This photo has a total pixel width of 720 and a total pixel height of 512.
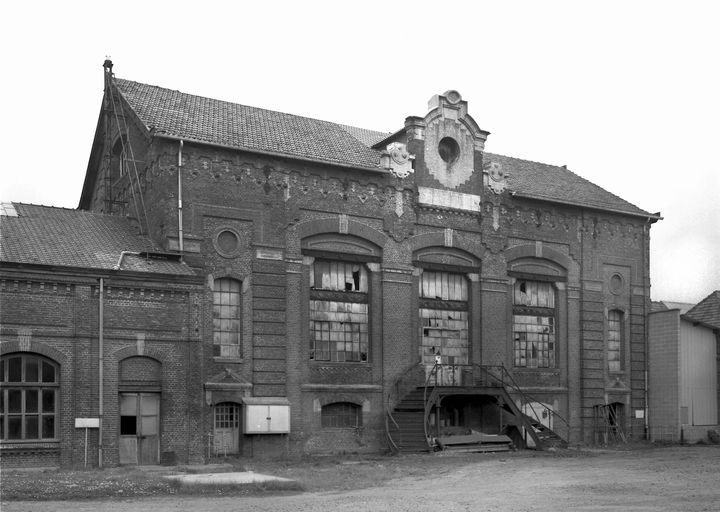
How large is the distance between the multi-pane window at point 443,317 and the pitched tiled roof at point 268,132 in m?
4.42

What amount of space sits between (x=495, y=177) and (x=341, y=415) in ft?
34.7

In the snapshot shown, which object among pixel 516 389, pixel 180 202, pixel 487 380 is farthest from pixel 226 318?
pixel 516 389

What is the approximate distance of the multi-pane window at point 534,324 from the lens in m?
36.7

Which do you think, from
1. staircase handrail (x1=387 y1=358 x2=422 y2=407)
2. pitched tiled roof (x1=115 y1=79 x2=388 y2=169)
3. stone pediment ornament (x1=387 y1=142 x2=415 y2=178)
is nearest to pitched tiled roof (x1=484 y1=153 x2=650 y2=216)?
stone pediment ornament (x1=387 y1=142 x2=415 y2=178)

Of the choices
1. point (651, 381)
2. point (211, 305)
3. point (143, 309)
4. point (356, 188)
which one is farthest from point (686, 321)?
point (143, 309)

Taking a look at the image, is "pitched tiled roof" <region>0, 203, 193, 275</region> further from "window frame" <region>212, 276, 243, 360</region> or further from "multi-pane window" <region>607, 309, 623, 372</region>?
"multi-pane window" <region>607, 309, 623, 372</region>

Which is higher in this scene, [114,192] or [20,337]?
[114,192]

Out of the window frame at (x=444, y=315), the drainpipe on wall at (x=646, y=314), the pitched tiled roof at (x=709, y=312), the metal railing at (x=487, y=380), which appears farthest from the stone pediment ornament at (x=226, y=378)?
the pitched tiled roof at (x=709, y=312)

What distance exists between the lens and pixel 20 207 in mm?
30297

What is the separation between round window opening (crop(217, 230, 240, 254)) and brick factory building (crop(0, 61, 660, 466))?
Result: 6 centimetres

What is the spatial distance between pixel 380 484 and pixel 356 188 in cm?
1297

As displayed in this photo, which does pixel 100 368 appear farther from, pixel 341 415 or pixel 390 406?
pixel 390 406

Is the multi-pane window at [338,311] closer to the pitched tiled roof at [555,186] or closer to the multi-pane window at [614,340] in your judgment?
the pitched tiled roof at [555,186]

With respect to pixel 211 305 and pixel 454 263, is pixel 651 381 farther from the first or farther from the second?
pixel 211 305
